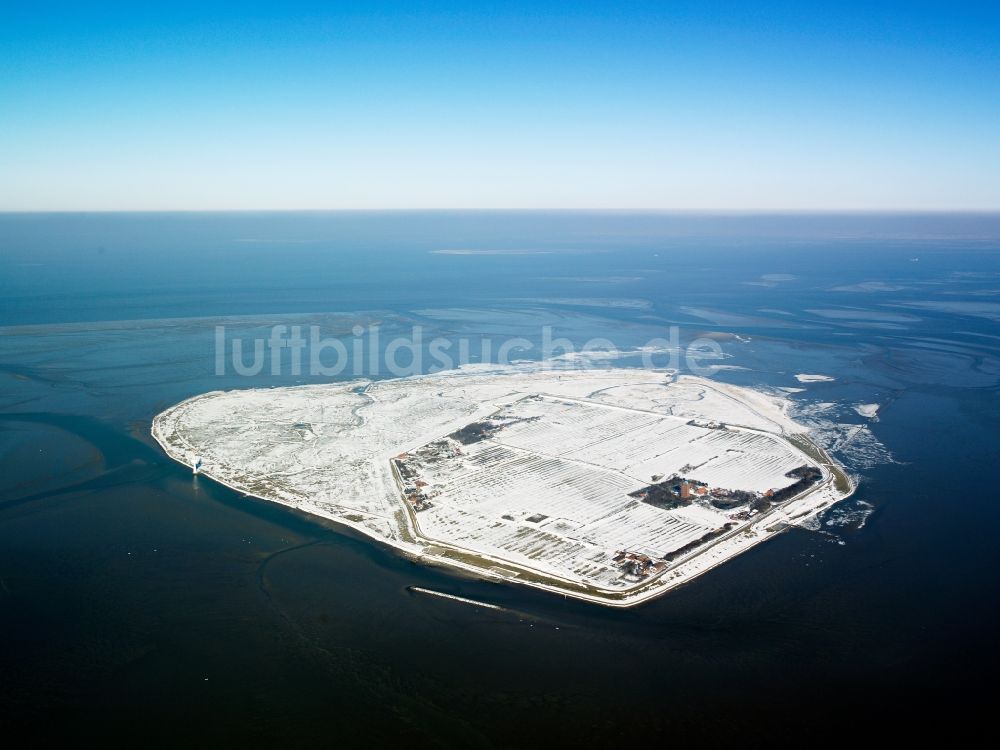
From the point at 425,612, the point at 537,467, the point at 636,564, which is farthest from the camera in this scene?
the point at 537,467

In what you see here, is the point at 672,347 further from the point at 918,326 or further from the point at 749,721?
the point at 749,721

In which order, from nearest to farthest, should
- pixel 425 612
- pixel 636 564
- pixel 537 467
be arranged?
1. pixel 425 612
2. pixel 636 564
3. pixel 537 467

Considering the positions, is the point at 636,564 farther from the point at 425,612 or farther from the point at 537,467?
the point at 537,467

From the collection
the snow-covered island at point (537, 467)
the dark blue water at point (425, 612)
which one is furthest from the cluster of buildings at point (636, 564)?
the dark blue water at point (425, 612)

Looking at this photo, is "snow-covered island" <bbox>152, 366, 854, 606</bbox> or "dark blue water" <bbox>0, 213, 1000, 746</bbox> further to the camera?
"snow-covered island" <bbox>152, 366, 854, 606</bbox>

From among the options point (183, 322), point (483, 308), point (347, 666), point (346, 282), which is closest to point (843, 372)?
point (483, 308)

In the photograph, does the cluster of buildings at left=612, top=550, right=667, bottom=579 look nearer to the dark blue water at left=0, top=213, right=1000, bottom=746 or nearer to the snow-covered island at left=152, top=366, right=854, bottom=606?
the snow-covered island at left=152, top=366, right=854, bottom=606

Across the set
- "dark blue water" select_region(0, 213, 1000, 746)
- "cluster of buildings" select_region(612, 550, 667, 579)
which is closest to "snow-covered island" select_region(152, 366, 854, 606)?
"cluster of buildings" select_region(612, 550, 667, 579)

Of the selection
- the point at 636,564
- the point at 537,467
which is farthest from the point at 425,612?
the point at 537,467
